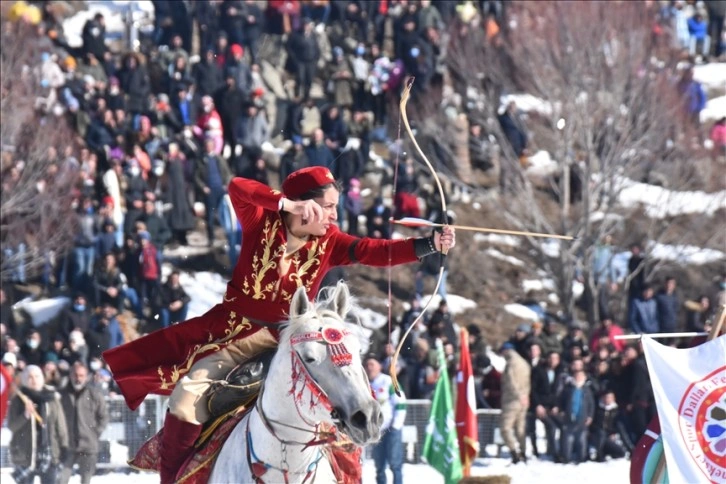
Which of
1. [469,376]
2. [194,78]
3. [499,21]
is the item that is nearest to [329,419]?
[469,376]

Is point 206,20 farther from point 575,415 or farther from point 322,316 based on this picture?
point 322,316

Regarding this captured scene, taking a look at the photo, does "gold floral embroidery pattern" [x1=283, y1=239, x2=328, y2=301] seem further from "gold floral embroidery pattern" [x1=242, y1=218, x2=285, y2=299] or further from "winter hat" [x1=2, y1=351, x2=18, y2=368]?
"winter hat" [x1=2, y1=351, x2=18, y2=368]

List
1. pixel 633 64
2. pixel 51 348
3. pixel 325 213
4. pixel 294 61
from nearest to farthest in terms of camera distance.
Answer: pixel 325 213 < pixel 51 348 < pixel 633 64 < pixel 294 61

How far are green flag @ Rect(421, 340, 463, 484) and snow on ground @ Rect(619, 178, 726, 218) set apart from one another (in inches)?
323

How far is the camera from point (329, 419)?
8492mm

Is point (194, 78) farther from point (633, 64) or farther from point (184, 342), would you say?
point (184, 342)

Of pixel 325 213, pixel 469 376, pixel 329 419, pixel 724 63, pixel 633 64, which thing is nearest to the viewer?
pixel 329 419

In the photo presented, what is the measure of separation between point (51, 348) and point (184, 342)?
9476 mm

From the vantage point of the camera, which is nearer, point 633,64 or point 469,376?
point 469,376

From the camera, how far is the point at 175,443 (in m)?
9.48

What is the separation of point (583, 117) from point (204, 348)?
14891mm

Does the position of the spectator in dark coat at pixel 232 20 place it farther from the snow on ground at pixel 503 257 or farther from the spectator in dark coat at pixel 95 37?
the snow on ground at pixel 503 257

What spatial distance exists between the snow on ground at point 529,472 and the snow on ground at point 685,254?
21.8 ft

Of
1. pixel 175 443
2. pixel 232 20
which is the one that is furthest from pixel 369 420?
pixel 232 20
